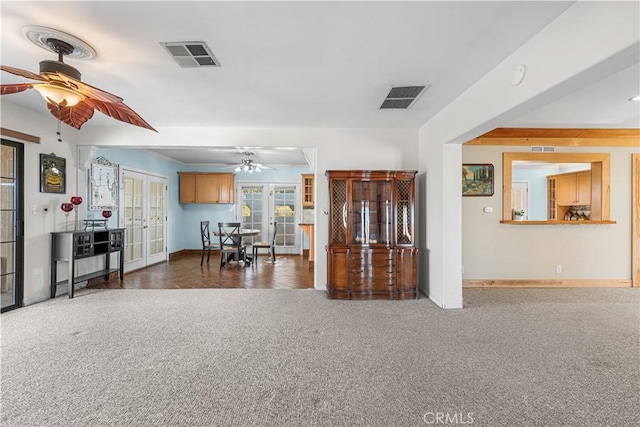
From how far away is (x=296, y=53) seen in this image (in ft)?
8.38

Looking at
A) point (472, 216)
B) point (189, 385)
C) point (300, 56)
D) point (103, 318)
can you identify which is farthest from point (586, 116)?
point (103, 318)

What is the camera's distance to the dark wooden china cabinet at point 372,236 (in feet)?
14.1

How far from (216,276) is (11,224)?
2.85m

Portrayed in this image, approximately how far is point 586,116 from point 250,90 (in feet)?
14.0

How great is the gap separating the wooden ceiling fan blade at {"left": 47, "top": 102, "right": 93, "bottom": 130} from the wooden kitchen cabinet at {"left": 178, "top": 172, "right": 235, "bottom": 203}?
211 inches

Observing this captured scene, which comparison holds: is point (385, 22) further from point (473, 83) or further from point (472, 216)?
point (472, 216)

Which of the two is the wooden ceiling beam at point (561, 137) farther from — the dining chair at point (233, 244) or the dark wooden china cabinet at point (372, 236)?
the dining chair at point (233, 244)

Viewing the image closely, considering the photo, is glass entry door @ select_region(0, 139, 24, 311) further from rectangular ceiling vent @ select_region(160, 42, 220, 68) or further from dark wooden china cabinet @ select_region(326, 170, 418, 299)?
dark wooden china cabinet @ select_region(326, 170, 418, 299)

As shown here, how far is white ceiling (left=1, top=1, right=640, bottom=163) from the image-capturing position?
2000mm

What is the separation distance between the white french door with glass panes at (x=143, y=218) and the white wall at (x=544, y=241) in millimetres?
6105

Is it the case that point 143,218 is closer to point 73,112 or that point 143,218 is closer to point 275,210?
point 275,210

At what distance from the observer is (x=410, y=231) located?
4371mm

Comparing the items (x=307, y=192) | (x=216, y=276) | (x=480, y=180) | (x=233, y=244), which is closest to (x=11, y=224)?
(x=216, y=276)

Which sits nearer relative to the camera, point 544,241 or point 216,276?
point 544,241
